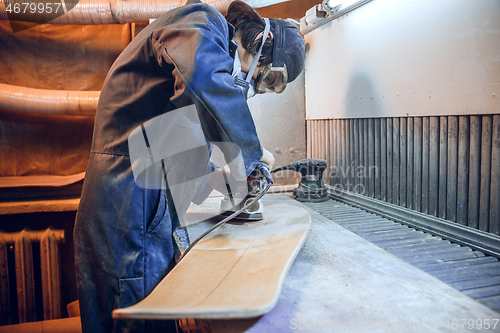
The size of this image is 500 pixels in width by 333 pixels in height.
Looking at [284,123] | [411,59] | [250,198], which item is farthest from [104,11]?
[411,59]

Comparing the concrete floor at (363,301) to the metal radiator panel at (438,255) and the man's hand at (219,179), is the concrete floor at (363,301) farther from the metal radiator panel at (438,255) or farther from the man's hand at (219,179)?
the man's hand at (219,179)

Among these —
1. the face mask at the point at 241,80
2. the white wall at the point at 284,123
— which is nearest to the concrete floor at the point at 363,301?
the face mask at the point at 241,80

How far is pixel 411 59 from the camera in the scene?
1545mm

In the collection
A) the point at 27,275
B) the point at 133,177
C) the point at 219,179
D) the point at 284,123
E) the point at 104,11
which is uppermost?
the point at 104,11

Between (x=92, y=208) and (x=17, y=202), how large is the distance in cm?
139

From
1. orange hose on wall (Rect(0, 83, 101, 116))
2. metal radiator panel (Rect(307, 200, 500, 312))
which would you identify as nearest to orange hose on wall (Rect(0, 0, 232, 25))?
orange hose on wall (Rect(0, 83, 101, 116))

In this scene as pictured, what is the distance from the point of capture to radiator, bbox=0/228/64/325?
2.15 metres

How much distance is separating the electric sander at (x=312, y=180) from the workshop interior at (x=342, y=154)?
0.03 ft

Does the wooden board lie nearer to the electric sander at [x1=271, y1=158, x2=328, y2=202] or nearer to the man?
the man

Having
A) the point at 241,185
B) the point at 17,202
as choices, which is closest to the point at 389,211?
the point at 241,185

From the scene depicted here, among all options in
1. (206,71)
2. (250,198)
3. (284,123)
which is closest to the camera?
(206,71)

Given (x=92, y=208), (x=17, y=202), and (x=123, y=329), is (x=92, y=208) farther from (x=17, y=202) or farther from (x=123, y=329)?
(x=17, y=202)

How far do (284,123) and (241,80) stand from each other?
3.91 ft

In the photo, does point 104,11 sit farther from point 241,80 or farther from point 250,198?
point 250,198
